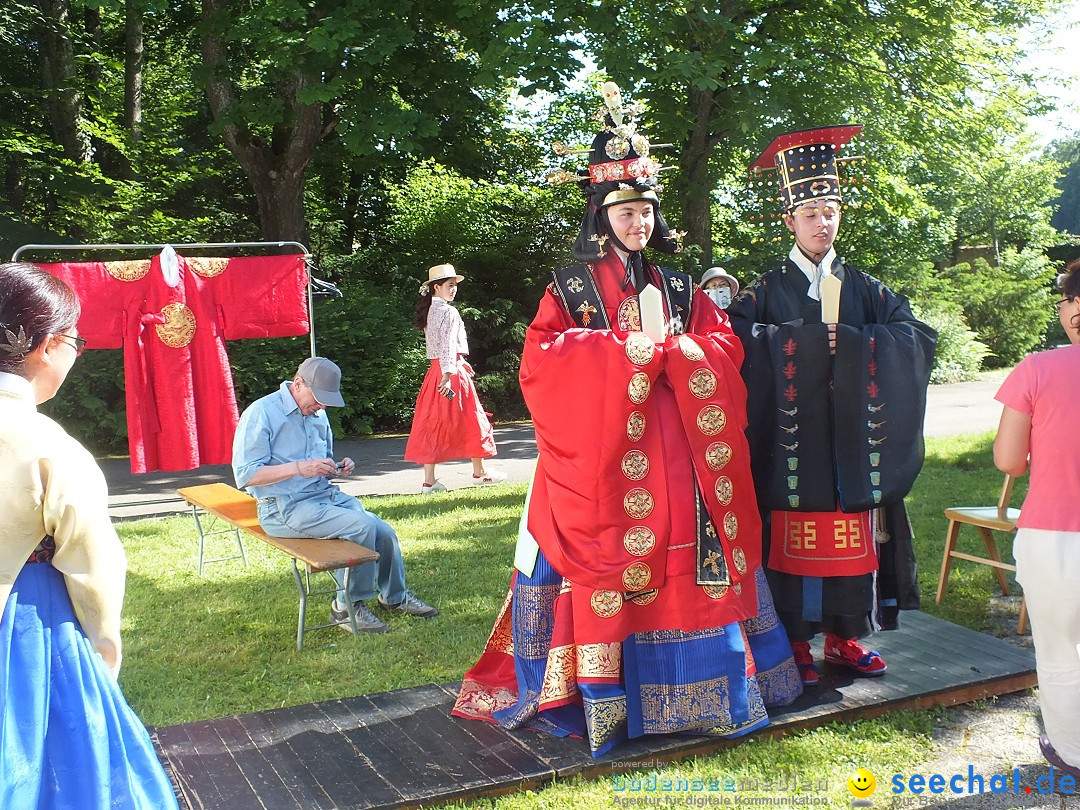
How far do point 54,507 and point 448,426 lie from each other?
274 inches

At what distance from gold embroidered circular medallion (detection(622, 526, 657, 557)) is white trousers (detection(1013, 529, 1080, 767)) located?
120 cm

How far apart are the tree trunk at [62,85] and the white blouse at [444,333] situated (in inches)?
296

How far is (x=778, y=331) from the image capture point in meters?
4.07

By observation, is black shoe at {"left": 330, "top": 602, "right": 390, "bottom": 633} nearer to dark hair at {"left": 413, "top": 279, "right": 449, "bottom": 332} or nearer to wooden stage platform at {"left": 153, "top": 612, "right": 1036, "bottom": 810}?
wooden stage platform at {"left": 153, "top": 612, "right": 1036, "bottom": 810}

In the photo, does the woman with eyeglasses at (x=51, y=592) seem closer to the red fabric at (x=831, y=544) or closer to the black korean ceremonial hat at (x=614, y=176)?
the black korean ceremonial hat at (x=614, y=176)

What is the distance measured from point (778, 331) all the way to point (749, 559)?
0.92 metres

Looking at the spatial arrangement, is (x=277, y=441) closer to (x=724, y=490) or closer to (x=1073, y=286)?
A: (x=724, y=490)

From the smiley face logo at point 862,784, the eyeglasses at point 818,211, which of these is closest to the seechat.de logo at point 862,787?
the smiley face logo at point 862,784

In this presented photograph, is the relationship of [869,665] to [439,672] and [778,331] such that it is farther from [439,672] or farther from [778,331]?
[439,672]

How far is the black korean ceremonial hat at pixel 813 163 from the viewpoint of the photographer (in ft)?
13.3

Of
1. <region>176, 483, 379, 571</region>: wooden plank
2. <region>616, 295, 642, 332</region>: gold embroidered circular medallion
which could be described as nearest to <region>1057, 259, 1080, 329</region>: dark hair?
<region>616, 295, 642, 332</region>: gold embroidered circular medallion

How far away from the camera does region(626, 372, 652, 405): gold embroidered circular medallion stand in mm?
3627

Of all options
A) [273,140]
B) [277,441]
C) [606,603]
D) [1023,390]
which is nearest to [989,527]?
[1023,390]

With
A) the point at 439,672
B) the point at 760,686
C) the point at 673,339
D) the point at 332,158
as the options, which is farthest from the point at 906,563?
the point at 332,158
